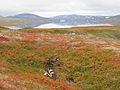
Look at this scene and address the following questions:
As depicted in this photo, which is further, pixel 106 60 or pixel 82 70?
pixel 106 60

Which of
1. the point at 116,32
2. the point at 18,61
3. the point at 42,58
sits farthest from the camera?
the point at 116,32

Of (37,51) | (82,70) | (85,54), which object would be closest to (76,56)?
(85,54)

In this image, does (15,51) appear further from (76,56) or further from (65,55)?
(76,56)

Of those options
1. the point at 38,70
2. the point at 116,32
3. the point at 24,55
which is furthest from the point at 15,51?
the point at 116,32

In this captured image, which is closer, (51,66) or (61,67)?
(61,67)

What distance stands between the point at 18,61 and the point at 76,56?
11588 mm

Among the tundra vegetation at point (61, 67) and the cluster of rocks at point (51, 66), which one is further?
the cluster of rocks at point (51, 66)

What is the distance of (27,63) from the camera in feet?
95.3

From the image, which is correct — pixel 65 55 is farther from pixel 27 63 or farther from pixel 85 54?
pixel 27 63

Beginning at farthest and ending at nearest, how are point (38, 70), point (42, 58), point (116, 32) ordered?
point (116, 32) < point (42, 58) < point (38, 70)

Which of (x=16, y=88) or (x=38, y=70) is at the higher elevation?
(x=16, y=88)

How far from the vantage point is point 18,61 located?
28.8 metres

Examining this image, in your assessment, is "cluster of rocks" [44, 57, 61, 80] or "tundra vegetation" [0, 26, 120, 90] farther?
"cluster of rocks" [44, 57, 61, 80]

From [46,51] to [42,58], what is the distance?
4.07m
